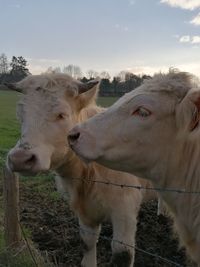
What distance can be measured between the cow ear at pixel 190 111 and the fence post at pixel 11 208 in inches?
95.0

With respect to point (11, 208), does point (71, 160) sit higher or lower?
higher

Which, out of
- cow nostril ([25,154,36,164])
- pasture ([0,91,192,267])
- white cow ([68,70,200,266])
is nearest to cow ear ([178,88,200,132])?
white cow ([68,70,200,266])

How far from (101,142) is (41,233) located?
3.15 m

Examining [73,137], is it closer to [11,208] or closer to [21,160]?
[21,160]

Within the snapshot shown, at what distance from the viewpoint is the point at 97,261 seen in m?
5.54

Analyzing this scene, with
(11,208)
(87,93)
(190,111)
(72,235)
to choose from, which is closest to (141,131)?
(190,111)

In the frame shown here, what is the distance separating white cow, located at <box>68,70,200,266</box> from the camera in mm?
3201

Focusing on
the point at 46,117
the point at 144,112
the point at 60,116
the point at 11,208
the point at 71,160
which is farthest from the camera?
the point at 11,208

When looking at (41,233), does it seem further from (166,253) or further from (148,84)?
(148,84)

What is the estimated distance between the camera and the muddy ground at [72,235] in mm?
5414

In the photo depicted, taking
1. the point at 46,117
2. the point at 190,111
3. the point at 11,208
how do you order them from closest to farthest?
the point at 190,111, the point at 46,117, the point at 11,208

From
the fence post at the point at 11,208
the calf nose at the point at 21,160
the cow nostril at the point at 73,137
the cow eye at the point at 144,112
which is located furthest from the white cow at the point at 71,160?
the cow eye at the point at 144,112

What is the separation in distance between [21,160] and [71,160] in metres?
0.99

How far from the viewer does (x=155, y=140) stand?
10.6 feet
